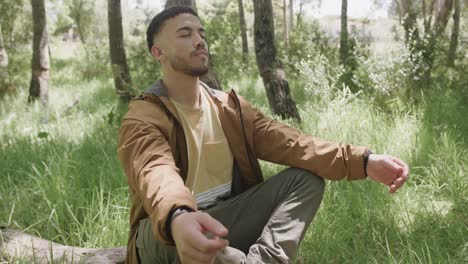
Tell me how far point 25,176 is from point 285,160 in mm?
2929

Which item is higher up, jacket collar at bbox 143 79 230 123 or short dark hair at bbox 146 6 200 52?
short dark hair at bbox 146 6 200 52

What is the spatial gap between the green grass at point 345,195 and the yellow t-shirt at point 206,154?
0.71 metres

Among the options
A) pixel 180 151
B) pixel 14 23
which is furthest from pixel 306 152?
pixel 14 23

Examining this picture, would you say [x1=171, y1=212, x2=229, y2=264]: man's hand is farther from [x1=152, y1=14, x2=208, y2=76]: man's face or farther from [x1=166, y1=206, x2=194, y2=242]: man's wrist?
[x1=152, y1=14, x2=208, y2=76]: man's face

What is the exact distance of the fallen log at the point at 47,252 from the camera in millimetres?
2662

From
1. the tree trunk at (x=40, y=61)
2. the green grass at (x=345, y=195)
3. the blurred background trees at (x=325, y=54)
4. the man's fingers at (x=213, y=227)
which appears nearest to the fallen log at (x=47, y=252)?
the green grass at (x=345, y=195)

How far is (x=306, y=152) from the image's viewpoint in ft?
7.91

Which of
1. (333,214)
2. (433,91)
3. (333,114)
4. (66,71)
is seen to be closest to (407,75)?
(433,91)

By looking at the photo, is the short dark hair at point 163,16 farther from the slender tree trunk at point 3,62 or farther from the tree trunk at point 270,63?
the slender tree trunk at point 3,62

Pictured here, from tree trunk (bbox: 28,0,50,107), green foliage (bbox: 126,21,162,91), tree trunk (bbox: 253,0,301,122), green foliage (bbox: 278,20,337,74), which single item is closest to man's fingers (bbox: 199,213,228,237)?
tree trunk (bbox: 253,0,301,122)

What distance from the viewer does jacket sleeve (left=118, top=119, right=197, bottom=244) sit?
1.63 meters

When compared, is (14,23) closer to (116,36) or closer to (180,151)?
(116,36)

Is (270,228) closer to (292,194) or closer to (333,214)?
(292,194)

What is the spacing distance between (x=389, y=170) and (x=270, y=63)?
4.14 meters
